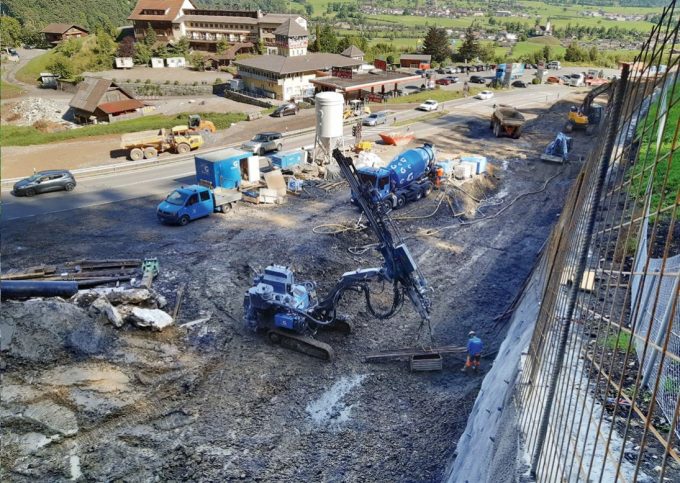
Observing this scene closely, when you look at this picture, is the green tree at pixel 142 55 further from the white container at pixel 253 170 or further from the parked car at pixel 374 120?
the white container at pixel 253 170

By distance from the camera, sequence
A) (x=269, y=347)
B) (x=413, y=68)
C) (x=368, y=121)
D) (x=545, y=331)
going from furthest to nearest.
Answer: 1. (x=413, y=68)
2. (x=368, y=121)
3. (x=269, y=347)
4. (x=545, y=331)

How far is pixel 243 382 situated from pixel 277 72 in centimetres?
4588

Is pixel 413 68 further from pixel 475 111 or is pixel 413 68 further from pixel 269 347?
pixel 269 347

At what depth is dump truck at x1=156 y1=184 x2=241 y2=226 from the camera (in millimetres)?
21859

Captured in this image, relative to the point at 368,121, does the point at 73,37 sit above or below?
above

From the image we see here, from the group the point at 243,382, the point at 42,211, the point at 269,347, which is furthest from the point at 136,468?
the point at 42,211

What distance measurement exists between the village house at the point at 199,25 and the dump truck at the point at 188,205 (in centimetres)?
6578

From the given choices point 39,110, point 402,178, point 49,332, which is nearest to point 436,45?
point 39,110

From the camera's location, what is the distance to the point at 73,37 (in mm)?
87188

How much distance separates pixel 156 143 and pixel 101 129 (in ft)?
37.7

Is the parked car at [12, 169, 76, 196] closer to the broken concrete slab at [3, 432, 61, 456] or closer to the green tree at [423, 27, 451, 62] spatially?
the broken concrete slab at [3, 432, 61, 456]

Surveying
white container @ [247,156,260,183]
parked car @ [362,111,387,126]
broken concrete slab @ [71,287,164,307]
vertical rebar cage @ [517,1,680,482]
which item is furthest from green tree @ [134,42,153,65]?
vertical rebar cage @ [517,1,680,482]

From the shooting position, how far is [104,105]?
49.1m

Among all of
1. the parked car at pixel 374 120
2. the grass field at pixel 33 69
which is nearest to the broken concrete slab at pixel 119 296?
the parked car at pixel 374 120
